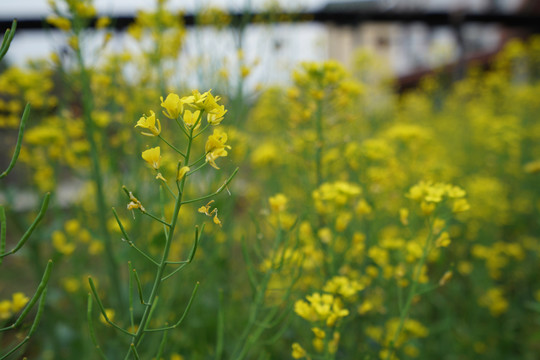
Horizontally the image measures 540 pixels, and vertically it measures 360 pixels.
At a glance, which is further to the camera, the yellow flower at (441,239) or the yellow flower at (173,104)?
the yellow flower at (441,239)

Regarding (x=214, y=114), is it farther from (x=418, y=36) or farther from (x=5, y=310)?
(x=418, y=36)

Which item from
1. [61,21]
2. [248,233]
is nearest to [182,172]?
[61,21]

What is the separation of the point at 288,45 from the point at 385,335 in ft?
6.14

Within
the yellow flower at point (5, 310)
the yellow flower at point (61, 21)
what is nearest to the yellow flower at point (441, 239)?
the yellow flower at point (5, 310)

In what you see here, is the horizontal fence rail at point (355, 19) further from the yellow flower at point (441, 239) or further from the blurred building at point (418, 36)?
A: the yellow flower at point (441, 239)

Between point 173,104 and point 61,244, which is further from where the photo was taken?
point 61,244

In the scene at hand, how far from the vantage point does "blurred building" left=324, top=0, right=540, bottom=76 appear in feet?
15.5

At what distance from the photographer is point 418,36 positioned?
11094 millimetres

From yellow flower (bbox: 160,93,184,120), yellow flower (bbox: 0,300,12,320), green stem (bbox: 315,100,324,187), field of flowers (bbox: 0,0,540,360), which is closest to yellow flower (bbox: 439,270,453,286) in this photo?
field of flowers (bbox: 0,0,540,360)

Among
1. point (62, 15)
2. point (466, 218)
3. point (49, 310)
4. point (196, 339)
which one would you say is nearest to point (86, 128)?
point (62, 15)

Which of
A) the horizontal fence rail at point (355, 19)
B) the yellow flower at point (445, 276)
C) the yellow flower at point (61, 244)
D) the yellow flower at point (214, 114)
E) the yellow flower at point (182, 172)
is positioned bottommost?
the yellow flower at point (61, 244)

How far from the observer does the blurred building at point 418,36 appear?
4719mm

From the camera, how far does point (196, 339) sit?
5.93ft

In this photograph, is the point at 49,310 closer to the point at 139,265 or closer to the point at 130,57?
the point at 139,265
